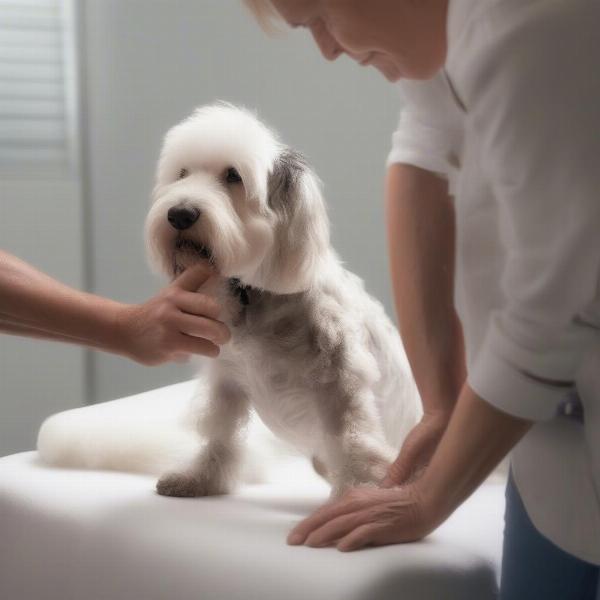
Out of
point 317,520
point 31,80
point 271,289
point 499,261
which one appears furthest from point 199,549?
point 31,80

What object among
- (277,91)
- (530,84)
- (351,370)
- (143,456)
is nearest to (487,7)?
(530,84)

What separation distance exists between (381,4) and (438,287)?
0.40 m

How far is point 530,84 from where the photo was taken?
0.68 m

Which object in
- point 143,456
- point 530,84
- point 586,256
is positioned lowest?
point 143,456

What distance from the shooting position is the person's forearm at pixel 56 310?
1.13m

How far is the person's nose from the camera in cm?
86

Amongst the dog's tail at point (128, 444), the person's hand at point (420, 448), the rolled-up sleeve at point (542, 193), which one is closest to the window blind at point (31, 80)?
the dog's tail at point (128, 444)

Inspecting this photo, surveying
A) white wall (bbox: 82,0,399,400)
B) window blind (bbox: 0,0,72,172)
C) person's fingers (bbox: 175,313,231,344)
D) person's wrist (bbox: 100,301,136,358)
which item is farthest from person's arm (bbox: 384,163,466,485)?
window blind (bbox: 0,0,72,172)

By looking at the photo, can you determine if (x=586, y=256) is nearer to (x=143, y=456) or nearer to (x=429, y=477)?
(x=429, y=477)

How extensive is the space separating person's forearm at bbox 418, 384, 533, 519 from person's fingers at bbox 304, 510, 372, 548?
0.42 ft

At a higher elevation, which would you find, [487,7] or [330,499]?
[487,7]

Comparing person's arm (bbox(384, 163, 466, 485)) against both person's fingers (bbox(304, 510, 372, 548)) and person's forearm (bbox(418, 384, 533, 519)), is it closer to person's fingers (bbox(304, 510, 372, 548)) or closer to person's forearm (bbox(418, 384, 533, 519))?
person's fingers (bbox(304, 510, 372, 548))

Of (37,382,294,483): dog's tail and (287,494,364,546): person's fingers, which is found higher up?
(287,494,364,546): person's fingers

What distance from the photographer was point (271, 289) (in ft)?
4.07
